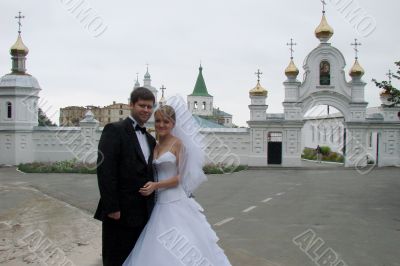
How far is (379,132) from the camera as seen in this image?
2591 centimetres

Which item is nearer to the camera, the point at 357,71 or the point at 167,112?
the point at 167,112

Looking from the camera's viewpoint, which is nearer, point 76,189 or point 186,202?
point 186,202

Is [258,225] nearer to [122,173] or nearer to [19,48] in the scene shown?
[122,173]

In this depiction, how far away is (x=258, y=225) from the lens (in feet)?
27.3

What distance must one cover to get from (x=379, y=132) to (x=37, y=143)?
21.5 meters

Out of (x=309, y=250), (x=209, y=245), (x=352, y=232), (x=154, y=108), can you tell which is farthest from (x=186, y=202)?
(x=352, y=232)

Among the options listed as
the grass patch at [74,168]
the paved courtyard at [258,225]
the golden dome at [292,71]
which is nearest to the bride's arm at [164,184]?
the paved courtyard at [258,225]

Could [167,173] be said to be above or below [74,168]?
above

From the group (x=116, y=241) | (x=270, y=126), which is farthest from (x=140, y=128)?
(x=270, y=126)

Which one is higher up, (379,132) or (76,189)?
(379,132)

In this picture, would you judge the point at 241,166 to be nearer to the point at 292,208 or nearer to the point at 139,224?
the point at 292,208

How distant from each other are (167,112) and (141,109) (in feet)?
0.99

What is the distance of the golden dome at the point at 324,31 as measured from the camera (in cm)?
2648

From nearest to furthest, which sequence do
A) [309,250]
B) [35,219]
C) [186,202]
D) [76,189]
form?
1. [186,202]
2. [309,250]
3. [35,219]
4. [76,189]
